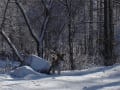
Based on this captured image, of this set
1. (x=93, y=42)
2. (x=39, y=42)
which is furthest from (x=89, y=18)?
(x=39, y=42)

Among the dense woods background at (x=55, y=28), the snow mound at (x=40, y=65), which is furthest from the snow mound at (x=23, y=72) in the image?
the dense woods background at (x=55, y=28)

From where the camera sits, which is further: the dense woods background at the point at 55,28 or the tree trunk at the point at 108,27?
the dense woods background at the point at 55,28

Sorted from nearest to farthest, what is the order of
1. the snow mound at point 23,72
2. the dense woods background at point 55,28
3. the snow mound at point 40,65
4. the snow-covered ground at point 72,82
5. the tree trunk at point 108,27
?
1. the snow-covered ground at point 72,82
2. the snow mound at point 23,72
3. the snow mound at point 40,65
4. the tree trunk at point 108,27
5. the dense woods background at point 55,28

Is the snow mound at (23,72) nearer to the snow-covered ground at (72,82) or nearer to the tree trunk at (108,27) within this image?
the snow-covered ground at (72,82)

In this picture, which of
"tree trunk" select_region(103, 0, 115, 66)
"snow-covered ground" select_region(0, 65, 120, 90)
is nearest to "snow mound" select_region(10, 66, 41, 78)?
"snow-covered ground" select_region(0, 65, 120, 90)

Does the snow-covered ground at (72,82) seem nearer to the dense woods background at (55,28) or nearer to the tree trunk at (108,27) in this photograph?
the tree trunk at (108,27)

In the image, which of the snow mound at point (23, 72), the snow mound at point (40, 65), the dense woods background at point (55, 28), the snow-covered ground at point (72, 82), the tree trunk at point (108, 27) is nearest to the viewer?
the snow-covered ground at point (72, 82)

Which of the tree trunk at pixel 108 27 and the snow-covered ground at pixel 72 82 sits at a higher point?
the tree trunk at pixel 108 27

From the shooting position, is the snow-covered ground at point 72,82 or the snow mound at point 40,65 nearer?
the snow-covered ground at point 72,82

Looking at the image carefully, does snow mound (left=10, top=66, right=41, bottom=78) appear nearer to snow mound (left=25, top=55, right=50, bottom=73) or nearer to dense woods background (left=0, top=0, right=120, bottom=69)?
snow mound (left=25, top=55, right=50, bottom=73)

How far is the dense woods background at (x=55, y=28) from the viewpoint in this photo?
21.2 metres

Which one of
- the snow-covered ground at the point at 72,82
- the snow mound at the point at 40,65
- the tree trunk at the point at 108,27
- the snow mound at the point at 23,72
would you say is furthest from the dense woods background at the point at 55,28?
the snow-covered ground at the point at 72,82

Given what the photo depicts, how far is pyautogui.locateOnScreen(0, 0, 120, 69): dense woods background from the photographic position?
69.7ft

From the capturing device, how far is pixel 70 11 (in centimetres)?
2312
